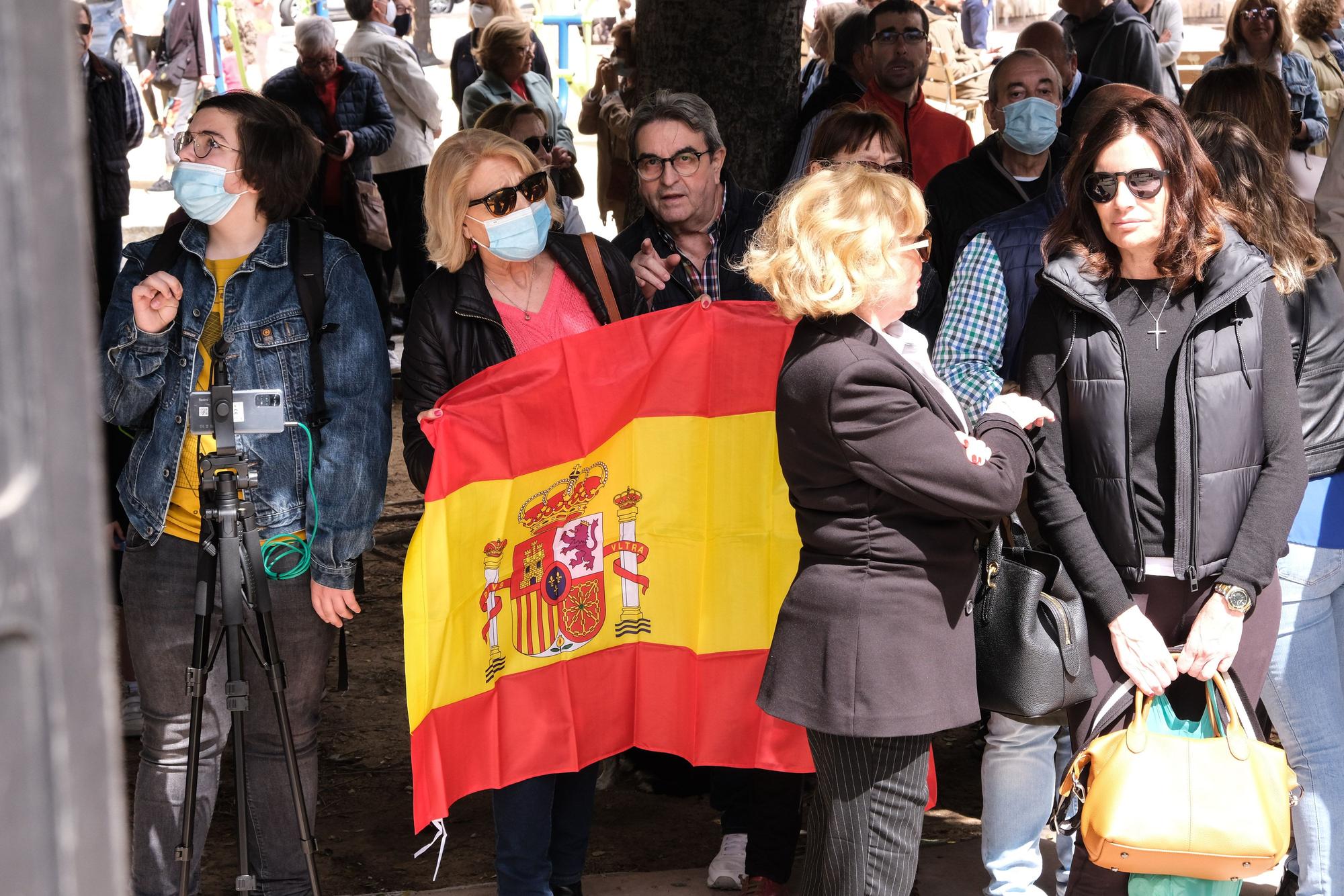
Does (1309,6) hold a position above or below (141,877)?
above

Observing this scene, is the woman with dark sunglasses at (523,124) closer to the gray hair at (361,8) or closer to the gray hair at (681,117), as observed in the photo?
the gray hair at (681,117)

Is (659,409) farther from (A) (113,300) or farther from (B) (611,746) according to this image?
(A) (113,300)

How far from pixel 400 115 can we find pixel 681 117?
649cm

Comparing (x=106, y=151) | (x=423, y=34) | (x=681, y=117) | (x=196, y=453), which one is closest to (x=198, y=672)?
(x=196, y=453)

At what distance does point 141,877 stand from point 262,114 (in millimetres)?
1885

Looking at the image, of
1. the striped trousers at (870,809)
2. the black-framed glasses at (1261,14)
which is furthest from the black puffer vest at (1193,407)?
the black-framed glasses at (1261,14)

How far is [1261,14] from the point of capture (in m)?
8.66

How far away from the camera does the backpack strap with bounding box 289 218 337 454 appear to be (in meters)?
3.39

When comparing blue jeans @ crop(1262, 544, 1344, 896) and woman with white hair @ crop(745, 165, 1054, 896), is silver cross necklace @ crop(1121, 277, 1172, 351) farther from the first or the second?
blue jeans @ crop(1262, 544, 1344, 896)

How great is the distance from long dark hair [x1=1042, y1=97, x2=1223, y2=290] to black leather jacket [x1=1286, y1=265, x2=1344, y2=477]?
1.27ft

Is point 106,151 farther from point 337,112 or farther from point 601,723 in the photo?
point 601,723

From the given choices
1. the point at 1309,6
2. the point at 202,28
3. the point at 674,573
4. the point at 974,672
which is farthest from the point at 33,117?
the point at 202,28

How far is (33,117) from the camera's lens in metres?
0.83

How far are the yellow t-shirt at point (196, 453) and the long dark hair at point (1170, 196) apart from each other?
6.30 feet
